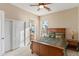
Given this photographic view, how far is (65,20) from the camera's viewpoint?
3.09 m

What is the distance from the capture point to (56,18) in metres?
3.18

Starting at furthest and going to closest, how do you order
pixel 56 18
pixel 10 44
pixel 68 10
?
pixel 10 44
pixel 56 18
pixel 68 10

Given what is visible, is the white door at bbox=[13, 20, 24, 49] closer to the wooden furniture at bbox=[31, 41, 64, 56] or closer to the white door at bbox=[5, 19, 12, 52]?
the white door at bbox=[5, 19, 12, 52]

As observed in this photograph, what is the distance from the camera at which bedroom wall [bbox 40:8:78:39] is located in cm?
303

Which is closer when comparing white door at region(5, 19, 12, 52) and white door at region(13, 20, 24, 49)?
white door at region(5, 19, 12, 52)

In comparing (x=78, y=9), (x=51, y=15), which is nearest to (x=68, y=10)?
(x=78, y=9)

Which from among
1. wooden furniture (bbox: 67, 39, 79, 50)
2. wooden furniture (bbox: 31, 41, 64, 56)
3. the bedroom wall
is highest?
the bedroom wall

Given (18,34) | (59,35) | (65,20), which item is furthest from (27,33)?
(65,20)

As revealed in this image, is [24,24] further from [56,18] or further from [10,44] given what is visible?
[56,18]

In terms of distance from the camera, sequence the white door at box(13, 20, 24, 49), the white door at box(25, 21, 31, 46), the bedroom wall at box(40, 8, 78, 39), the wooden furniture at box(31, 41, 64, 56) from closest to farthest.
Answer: the wooden furniture at box(31, 41, 64, 56) → the bedroom wall at box(40, 8, 78, 39) → the white door at box(25, 21, 31, 46) → the white door at box(13, 20, 24, 49)

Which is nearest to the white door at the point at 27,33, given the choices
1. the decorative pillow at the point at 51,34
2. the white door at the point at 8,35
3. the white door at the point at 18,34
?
the white door at the point at 18,34

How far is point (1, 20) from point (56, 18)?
5.41 ft

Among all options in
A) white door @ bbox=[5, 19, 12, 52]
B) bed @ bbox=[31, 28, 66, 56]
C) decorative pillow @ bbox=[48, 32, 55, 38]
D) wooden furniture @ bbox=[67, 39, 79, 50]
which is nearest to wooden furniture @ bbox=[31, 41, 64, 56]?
bed @ bbox=[31, 28, 66, 56]

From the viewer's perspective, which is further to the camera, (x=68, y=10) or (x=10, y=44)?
(x=10, y=44)
